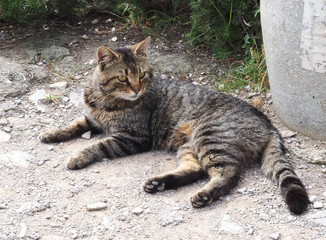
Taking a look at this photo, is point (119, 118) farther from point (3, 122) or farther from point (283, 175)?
point (283, 175)

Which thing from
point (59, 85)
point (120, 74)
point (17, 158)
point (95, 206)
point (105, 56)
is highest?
point (105, 56)

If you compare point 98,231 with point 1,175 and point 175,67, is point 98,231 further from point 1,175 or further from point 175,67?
point 175,67

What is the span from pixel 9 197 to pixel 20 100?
1861mm

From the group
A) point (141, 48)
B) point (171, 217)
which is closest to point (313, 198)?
point (171, 217)

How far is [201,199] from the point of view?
328 cm

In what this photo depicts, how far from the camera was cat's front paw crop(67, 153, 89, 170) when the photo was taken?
12.5 ft

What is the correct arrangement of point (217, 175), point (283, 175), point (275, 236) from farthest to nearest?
point (217, 175), point (283, 175), point (275, 236)

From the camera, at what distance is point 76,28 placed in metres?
6.57

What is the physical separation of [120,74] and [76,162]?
35.8 inches

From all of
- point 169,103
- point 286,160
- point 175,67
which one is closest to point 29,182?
point 169,103

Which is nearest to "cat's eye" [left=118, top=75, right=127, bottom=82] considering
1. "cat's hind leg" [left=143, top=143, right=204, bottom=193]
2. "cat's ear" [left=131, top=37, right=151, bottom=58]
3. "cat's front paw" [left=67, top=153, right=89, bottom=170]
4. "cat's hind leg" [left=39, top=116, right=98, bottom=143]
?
"cat's ear" [left=131, top=37, right=151, bottom=58]

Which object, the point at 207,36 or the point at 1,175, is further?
the point at 207,36

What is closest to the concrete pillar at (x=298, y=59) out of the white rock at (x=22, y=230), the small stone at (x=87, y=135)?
the small stone at (x=87, y=135)

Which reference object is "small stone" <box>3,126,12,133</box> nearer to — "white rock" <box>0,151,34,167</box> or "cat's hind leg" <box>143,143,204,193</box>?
"white rock" <box>0,151,34,167</box>
